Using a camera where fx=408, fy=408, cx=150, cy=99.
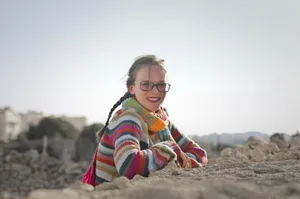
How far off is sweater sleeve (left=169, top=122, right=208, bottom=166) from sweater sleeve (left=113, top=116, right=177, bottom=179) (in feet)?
1.57

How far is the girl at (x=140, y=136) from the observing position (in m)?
2.30

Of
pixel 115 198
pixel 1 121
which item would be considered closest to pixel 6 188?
pixel 115 198

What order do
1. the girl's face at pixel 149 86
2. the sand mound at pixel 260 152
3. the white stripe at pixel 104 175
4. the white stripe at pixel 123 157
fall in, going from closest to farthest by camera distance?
the white stripe at pixel 123 157, the white stripe at pixel 104 175, the girl's face at pixel 149 86, the sand mound at pixel 260 152

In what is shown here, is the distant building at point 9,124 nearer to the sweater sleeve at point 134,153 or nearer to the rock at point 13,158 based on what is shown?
the rock at point 13,158

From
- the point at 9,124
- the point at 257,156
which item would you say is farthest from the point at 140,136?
the point at 9,124

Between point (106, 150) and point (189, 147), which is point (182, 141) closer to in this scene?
point (189, 147)

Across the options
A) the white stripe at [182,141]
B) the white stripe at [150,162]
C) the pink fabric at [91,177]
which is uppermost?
the white stripe at [182,141]

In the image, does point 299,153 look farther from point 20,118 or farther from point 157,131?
point 20,118

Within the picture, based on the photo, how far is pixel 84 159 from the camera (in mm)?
18594

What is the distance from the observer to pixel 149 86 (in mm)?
2689

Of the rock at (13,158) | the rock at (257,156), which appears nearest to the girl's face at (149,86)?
the rock at (257,156)

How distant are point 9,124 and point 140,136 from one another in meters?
30.5

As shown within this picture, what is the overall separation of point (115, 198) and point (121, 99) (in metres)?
1.75

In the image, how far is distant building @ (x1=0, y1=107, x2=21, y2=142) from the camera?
29209 millimetres
